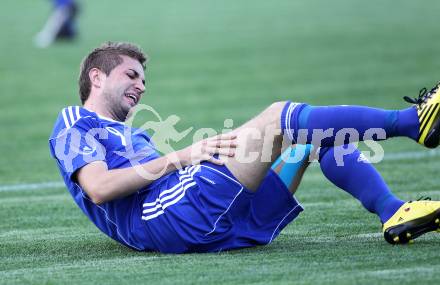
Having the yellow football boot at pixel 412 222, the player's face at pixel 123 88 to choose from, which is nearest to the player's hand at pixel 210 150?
the player's face at pixel 123 88

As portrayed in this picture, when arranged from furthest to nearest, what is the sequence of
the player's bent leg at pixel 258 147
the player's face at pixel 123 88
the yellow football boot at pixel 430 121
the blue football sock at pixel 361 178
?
the player's face at pixel 123 88, the blue football sock at pixel 361 178, the player's bent leg at pixel 258 147, the yellow football boot at pixel 430 121

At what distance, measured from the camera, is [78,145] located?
4422 mm

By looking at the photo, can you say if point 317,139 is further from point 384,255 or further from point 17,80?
point 17,80

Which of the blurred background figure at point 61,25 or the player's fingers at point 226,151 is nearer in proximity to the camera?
the player's fingers at point 226,151

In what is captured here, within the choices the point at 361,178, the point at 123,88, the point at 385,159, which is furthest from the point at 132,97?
the point at 385,159

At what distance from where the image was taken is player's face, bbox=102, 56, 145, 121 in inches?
188

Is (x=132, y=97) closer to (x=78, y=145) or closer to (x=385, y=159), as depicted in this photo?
(x=78, y=145)

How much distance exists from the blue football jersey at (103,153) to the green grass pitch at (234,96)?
0.15 m

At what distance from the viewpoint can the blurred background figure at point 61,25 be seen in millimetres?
17234

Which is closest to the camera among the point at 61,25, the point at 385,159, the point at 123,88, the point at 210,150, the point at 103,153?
the point at 210,150

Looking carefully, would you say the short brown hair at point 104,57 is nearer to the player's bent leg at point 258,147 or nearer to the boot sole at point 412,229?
the player's bent leg at point 258,147

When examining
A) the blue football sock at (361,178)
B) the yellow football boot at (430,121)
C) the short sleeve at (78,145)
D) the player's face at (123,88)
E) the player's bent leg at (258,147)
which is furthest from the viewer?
the player's face at (123,88)

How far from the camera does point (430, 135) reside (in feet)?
13.6

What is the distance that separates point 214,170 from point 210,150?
10cm
